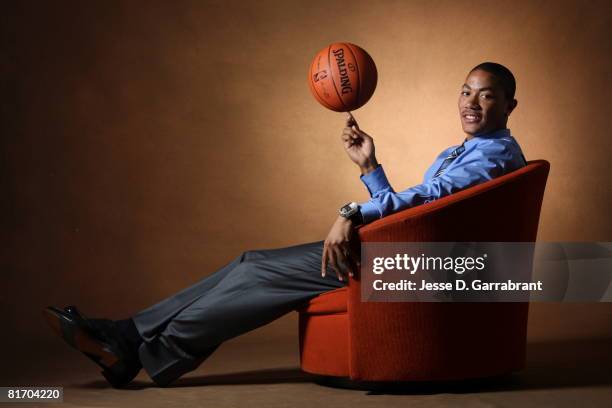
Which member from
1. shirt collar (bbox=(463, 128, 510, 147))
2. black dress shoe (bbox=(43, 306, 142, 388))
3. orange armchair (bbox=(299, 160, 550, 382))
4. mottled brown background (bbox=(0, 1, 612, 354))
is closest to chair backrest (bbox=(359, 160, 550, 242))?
orange armchair (bbox=(299, 160, 550, 382))

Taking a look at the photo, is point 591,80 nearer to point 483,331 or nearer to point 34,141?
point 483,331

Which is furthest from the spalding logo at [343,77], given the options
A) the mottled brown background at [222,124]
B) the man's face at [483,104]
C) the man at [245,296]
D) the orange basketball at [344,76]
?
the mottled brown background at [222,124]

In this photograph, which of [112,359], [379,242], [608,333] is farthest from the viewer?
[608,333]

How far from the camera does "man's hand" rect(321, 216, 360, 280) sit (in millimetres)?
2666

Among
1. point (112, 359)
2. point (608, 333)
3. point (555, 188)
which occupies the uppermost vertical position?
point (555, 188)

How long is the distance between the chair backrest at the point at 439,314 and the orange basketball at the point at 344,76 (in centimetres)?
53

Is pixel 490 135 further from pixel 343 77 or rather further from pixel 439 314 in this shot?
pixel 439 314

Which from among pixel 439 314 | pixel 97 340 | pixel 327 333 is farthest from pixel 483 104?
pixel 97 340

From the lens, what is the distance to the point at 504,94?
9.86 ft

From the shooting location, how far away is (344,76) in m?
2.98

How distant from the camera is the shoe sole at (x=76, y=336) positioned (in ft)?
9.50

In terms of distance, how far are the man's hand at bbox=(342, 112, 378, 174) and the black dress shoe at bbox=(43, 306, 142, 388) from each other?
0.98 metres

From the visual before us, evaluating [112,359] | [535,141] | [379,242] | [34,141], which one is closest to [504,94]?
[379,242]

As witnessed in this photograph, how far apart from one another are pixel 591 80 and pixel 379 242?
2529 mm
